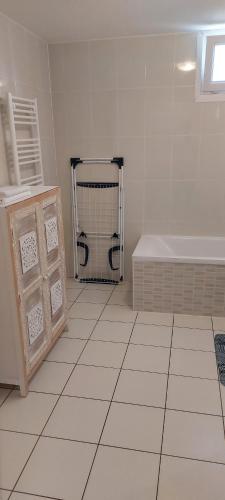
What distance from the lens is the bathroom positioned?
5.63ft

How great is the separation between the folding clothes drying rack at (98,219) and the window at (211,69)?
909mm

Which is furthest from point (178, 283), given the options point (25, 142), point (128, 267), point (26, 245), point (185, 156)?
point (25, 142)

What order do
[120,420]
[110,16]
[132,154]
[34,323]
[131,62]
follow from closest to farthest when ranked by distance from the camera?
1. [120,420]
2. [34,323]
3. [110,16]
4. [131,62]
5. [132,154]

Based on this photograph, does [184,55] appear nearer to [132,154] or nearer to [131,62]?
[131,62]

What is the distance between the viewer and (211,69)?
3.00 meters

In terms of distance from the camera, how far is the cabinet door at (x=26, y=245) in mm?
1939

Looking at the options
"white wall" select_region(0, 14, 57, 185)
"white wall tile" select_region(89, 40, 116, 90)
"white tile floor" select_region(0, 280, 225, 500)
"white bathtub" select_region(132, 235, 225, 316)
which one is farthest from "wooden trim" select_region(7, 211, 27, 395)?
"white wall tile" select_region(89, 40, 116, 90)

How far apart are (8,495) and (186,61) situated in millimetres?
3159

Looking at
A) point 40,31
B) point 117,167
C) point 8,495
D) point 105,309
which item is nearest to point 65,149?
point 117,167

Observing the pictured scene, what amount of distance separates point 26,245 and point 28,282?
22 cm

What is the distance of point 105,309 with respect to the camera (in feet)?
10.3

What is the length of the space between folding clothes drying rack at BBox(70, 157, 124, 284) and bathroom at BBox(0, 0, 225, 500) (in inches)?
1.9

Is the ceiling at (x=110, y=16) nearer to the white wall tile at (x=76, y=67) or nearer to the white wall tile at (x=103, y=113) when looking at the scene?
the white wall tile at (x=76, y=67)

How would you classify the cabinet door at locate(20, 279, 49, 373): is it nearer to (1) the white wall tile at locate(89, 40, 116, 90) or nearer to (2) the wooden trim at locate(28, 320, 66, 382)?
(2) the wooden trim at locate(28, 320, 66, 382)
